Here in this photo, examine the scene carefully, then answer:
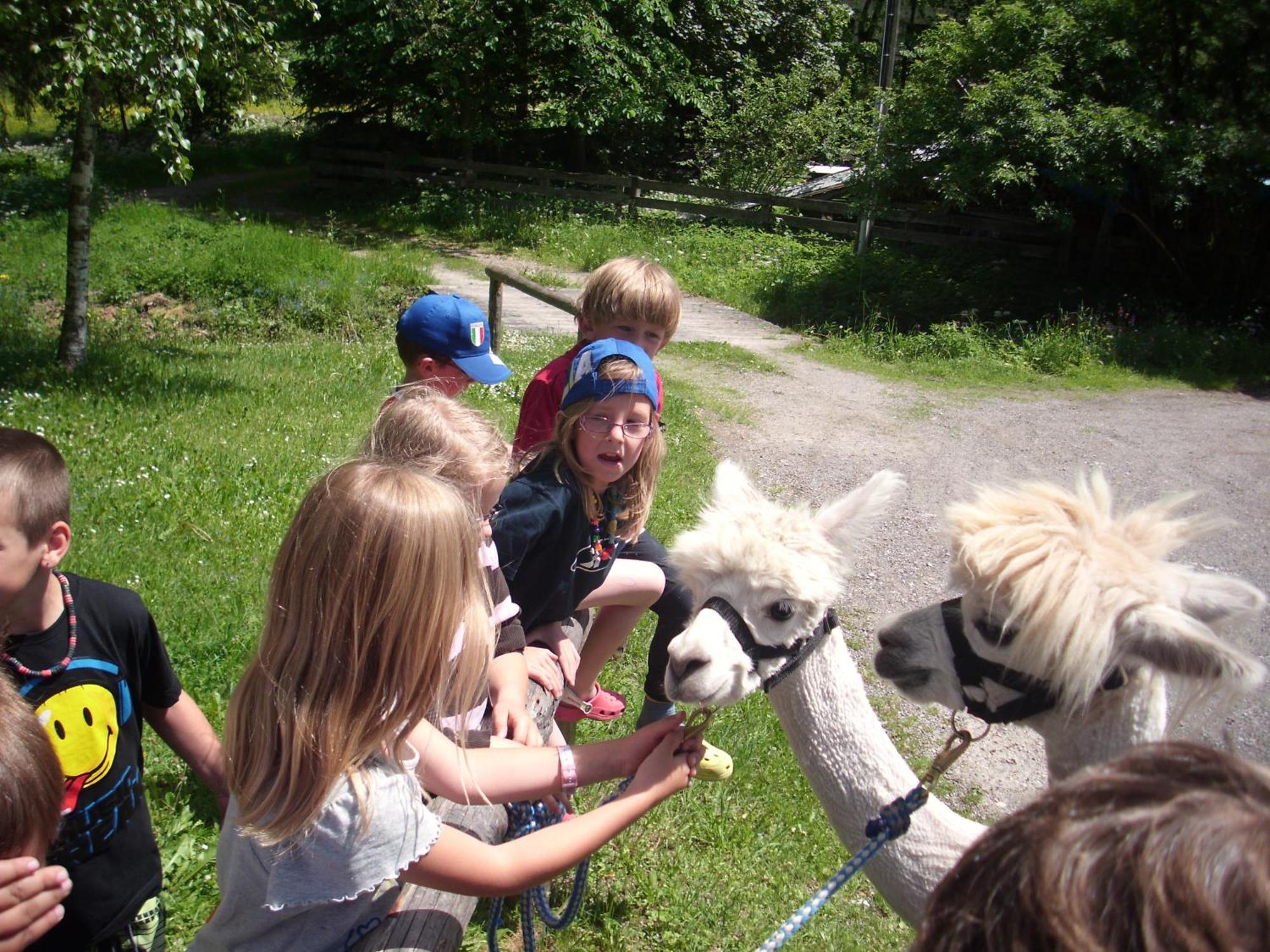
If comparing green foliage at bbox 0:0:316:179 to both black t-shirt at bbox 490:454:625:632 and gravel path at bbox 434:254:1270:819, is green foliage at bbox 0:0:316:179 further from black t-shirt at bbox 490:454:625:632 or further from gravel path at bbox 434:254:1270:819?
black t-shirt at bbox 490:454:625:632

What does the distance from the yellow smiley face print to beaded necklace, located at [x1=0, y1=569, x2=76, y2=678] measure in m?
0.05

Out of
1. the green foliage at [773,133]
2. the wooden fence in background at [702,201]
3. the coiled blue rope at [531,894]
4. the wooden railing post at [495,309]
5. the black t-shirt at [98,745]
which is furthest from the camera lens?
the green foliage at [773,133]

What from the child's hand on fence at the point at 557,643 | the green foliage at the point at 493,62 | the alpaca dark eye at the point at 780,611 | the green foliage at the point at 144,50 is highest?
the green foliage at the point at 493,62

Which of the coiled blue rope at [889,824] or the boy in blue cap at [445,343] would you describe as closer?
the coiled blue rope at [889,824]

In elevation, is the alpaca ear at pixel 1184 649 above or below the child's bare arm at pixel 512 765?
above

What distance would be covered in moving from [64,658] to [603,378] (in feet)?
4.80

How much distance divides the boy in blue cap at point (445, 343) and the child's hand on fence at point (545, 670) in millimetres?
1058

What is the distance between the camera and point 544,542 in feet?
8.90

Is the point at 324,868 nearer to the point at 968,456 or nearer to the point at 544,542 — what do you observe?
the point at 544,542

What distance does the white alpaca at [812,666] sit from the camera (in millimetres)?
1979

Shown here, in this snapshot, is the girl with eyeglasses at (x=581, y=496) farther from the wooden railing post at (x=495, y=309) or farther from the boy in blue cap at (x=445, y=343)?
the wooden railing post at (x=495, y=309)

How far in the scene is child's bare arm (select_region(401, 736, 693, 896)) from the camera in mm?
1597

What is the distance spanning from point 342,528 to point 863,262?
1587cm

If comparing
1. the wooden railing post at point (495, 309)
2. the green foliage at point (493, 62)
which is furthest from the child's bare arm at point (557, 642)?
the green foliage at point (493, 62)
